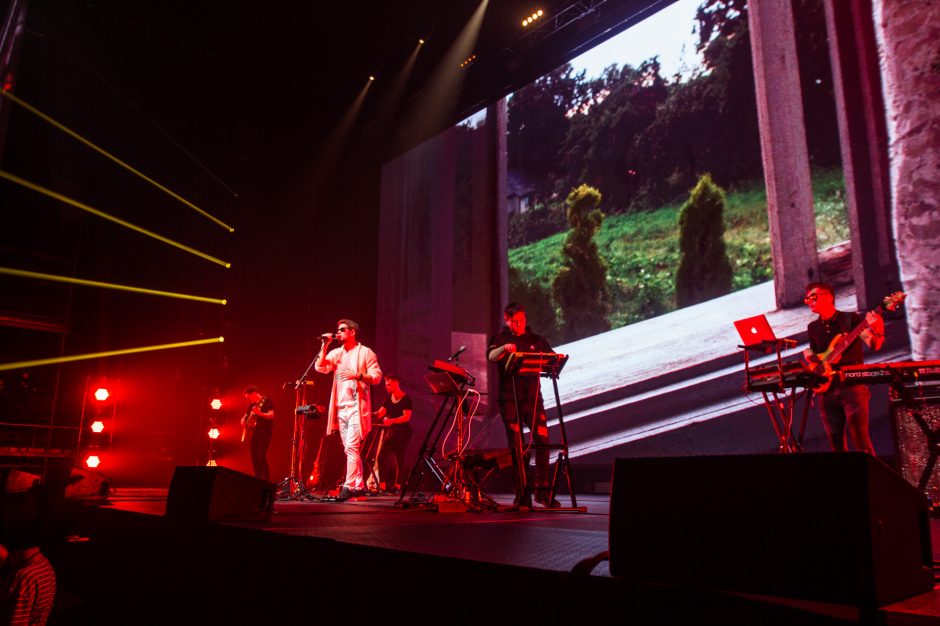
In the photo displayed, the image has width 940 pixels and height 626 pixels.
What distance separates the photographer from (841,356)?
3975 mm

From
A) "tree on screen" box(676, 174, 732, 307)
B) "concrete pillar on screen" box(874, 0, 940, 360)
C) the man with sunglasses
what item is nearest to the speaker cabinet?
the man with sunglasses

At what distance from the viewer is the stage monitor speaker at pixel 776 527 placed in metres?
0.92

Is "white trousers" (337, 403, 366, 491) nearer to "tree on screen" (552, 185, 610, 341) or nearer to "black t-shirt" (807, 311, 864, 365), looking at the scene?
"tree on screen" (552, 185, 610, 341)

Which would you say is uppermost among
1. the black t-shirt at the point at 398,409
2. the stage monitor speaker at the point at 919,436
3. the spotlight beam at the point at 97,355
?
the spotlight beam at the point at 97,355

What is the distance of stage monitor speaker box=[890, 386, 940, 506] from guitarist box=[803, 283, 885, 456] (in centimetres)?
25

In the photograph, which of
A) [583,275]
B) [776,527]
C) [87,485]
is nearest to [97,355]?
[87,485]

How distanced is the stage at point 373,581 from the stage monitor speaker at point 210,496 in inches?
1.7

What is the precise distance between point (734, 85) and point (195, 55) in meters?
6.29

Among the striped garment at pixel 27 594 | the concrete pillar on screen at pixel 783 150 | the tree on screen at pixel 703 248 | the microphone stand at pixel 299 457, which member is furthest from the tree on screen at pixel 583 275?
the striped garment at pixel 27 594

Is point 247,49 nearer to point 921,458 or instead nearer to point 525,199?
point 525,199

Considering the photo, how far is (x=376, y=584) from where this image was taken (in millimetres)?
1774

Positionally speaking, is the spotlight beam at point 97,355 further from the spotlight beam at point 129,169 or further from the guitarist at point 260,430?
the guitarist at point 260,430

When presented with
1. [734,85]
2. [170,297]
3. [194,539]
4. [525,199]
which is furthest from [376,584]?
[170,297]

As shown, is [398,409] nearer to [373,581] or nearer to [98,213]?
[98,213]
